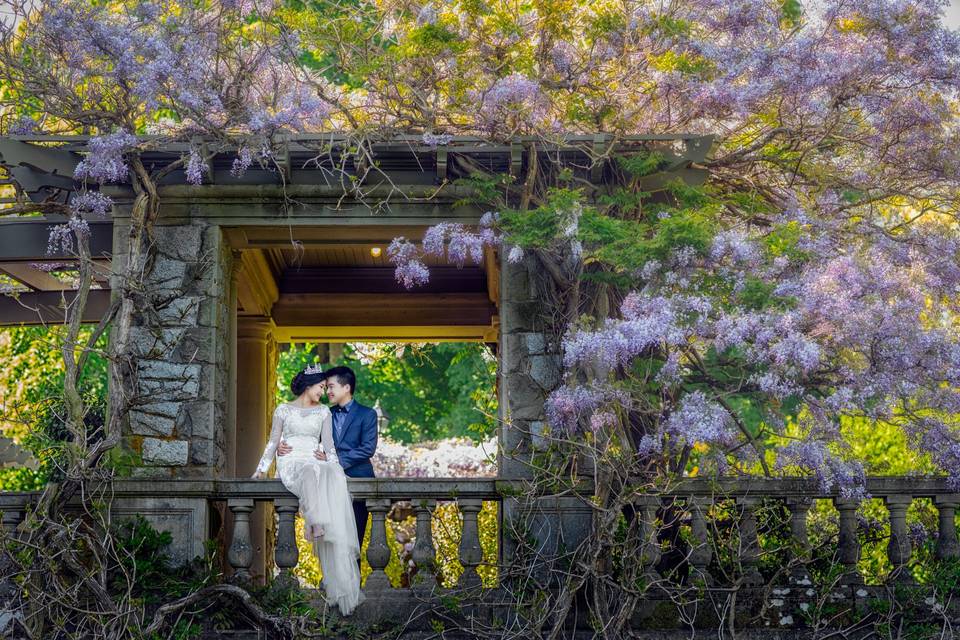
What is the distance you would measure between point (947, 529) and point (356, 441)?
3746mm

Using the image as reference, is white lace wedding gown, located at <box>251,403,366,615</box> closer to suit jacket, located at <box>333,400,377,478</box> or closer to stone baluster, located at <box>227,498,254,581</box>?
stone baluster, located at <box>227,498,254,581</box>

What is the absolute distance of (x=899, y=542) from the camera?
7344mm

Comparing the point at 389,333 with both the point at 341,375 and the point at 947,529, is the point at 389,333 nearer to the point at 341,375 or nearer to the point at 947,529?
the point at 341,375

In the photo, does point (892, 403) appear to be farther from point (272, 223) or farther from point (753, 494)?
point (272, 223)

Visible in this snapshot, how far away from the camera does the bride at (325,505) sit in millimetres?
7027

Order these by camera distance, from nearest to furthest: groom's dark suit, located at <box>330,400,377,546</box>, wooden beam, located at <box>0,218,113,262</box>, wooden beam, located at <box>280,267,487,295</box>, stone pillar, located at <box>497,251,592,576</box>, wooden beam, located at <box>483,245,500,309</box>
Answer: stone pillar, located at <box>497,251,592,576</box> → groom's dark suit, located at <box>330,400,377,546</box> → wooden beam, located at <box>0,218,113,262</box> → wooden beam, located at <box>483,245,500,309</box> → wooden beam, located at <box>280,267,487,295</box>

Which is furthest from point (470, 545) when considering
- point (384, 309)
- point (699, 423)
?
point (384, 309)

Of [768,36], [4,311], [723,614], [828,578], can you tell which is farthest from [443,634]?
[4,311]

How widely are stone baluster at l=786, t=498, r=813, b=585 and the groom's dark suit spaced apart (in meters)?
2.65

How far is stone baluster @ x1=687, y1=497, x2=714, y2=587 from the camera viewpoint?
7.19m

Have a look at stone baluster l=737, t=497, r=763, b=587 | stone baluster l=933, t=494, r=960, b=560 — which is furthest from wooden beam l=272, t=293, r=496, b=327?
stone baluster l=933, t=494, r=960, b=560

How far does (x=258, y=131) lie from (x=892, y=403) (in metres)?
4.41

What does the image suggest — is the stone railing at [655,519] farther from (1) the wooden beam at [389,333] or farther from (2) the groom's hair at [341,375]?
(1) the wooden beam at [389,333]

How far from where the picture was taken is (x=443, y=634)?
Result: 6988mm
